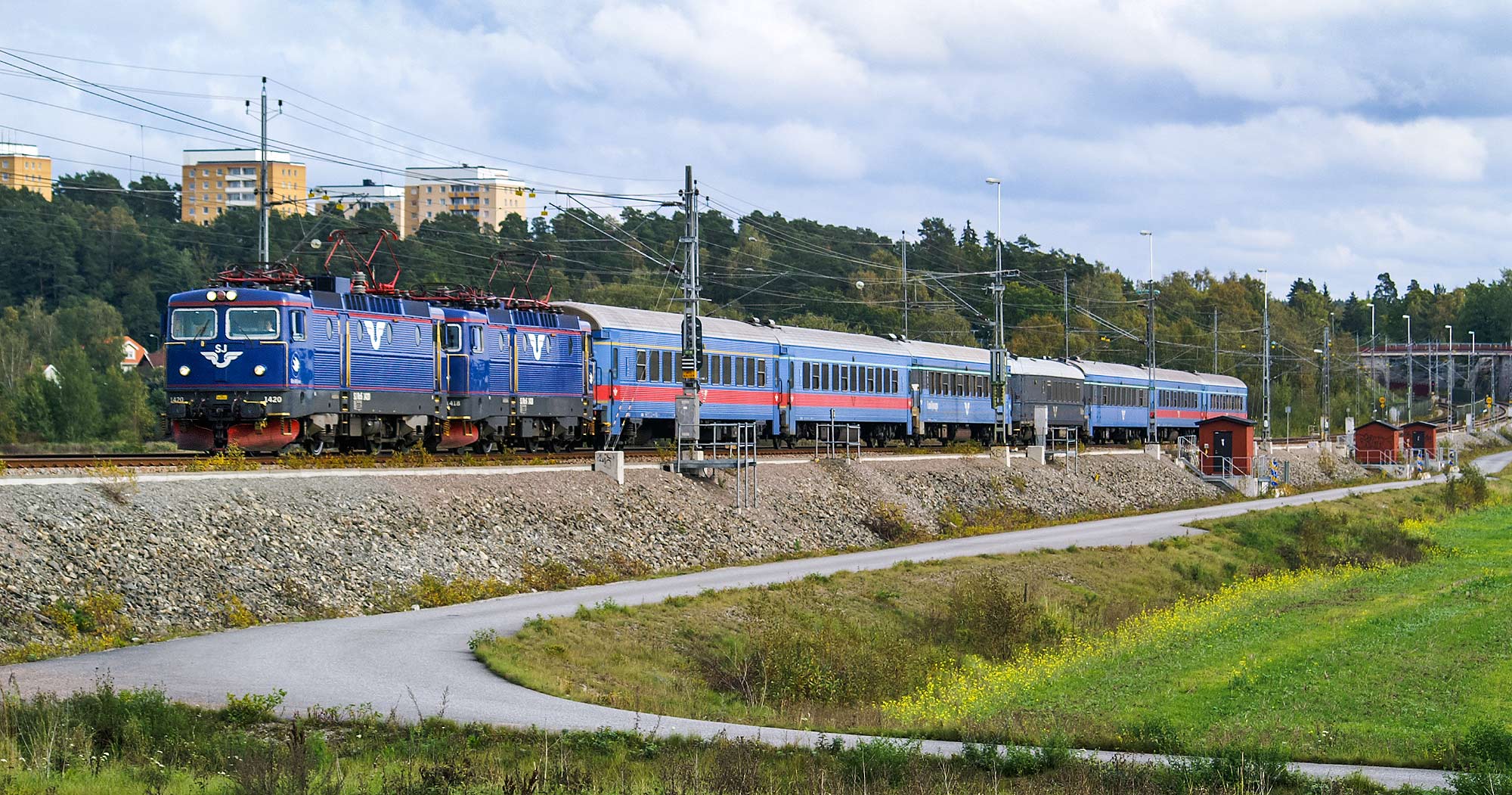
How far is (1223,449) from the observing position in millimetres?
76375

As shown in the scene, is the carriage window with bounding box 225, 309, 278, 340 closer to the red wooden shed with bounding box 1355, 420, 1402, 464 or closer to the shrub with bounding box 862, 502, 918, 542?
the shrub with bounding box 862, 502, 918, 542

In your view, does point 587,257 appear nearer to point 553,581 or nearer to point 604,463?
point 604,463

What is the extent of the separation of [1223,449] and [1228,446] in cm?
31

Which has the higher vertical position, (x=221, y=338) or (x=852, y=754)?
(x=221, y=338)

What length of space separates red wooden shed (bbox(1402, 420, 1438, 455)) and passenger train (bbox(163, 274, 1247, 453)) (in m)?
53.2

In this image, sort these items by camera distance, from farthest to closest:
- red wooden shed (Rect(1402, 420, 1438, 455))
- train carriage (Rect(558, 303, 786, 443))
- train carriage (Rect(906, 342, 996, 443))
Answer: red wooden shed (Rect(1402, 420, 1438, 455)) → train carriage (Rect(906, 342, 996, 443)) → train carriage (Rect(558, 303, 786, 443))

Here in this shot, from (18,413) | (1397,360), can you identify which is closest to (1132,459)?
(18,413)

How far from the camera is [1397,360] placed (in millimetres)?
183000

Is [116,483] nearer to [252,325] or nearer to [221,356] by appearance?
[221,356]

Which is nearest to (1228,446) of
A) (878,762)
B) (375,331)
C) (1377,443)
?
(1377,443)

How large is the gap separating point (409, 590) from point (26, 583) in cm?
738

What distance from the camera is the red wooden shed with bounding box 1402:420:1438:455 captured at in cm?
10381

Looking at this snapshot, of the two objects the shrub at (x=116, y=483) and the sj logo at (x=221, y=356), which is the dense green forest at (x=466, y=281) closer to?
the sj logo at (x=221, y=356)

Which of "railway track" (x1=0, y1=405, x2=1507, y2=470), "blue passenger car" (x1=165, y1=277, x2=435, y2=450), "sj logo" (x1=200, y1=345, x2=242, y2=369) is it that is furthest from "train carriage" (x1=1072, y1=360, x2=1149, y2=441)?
"sj logo" (x1=200, y1=345, x2=242, y2=369)
